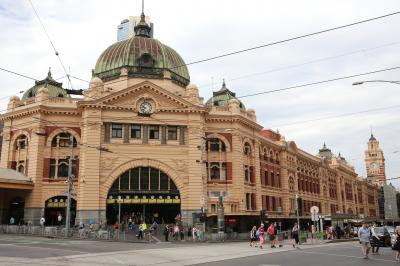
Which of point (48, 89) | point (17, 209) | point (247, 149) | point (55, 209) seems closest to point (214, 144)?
point (247, 149)

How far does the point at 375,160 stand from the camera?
169125 mm

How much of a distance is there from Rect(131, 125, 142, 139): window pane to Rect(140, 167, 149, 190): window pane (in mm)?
3706

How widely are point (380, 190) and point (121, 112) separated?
121 m

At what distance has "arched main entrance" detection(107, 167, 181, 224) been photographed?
47.8 m

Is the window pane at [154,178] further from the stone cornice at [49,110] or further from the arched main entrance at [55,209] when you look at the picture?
the stone cornice at [49,110]

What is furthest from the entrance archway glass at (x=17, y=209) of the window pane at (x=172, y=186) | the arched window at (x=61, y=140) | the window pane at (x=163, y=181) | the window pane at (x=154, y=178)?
the window pane at (x=172, y=186)

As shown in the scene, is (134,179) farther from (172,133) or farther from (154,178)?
(172,133)

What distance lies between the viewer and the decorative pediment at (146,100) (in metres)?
49.1

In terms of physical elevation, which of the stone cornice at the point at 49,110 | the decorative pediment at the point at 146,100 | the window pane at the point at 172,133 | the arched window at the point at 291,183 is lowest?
the arched window at the point at 291,183

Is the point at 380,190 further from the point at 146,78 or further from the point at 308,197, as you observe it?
the point at 146,78

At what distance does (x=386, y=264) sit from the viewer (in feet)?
60.4

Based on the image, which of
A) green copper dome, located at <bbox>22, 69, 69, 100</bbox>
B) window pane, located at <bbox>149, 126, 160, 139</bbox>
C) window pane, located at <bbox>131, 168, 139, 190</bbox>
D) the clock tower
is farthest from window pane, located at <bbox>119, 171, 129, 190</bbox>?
the clock tower

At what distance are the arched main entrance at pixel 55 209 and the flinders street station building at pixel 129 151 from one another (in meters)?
0.11

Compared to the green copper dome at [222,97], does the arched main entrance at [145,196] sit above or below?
below
